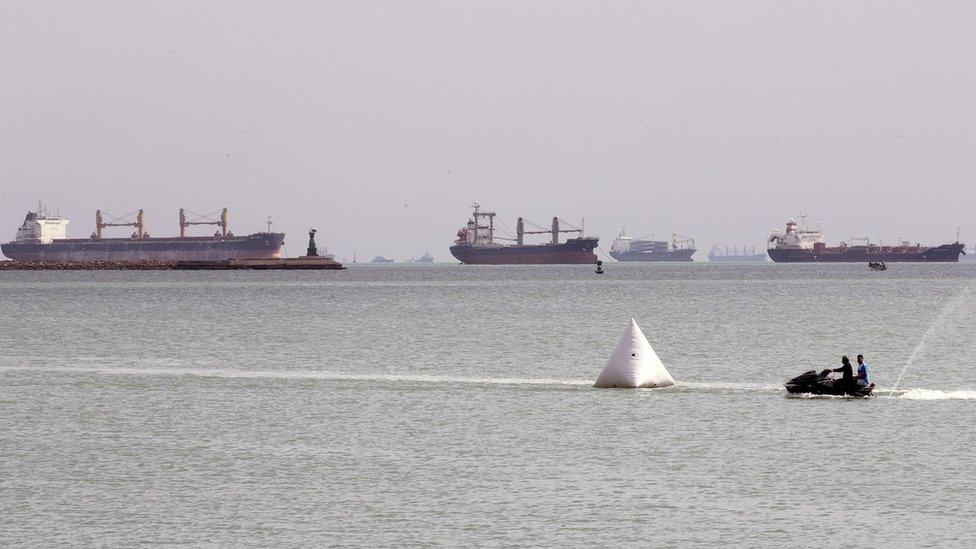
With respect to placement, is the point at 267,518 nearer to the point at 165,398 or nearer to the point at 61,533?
the point at 61,533

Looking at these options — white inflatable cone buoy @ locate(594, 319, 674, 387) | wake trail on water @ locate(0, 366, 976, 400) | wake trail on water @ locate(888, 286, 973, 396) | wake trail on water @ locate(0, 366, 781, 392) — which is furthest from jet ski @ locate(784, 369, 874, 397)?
white inflatable cone buoy @ locate(594, 319, 674, 387)

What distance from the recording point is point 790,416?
3716 cm

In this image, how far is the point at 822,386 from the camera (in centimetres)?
4138

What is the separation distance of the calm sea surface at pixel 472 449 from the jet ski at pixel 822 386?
0.44m

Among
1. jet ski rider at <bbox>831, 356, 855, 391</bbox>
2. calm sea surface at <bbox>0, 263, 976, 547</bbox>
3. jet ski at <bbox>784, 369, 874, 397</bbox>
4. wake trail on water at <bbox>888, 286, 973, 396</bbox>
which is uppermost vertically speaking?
jet ski rider at <bbox>831, 356, 855, 391</bbox>

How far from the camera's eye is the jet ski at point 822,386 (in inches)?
1593

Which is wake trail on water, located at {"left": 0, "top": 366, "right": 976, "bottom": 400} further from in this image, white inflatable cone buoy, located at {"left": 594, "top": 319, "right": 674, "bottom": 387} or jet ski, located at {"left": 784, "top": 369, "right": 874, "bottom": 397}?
white inflatable cone buoy, located at {"left": 594, "top": 319, "right": 674, "bottom": 387}

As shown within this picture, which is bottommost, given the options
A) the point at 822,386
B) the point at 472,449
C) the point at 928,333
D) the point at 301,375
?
the point at 928,333

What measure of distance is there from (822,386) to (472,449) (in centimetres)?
1444

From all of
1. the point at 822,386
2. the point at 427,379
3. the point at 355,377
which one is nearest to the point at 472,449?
the point at 822,386

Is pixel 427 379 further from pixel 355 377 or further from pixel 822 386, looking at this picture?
pixel 822 386

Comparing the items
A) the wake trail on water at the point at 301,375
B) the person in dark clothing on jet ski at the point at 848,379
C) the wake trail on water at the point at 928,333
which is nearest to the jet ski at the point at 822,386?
the person in dark clothing on jet ski at the point at 848,379

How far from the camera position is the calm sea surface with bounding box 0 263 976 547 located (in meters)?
22.4

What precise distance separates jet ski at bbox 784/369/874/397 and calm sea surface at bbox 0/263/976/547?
44 centimetres
